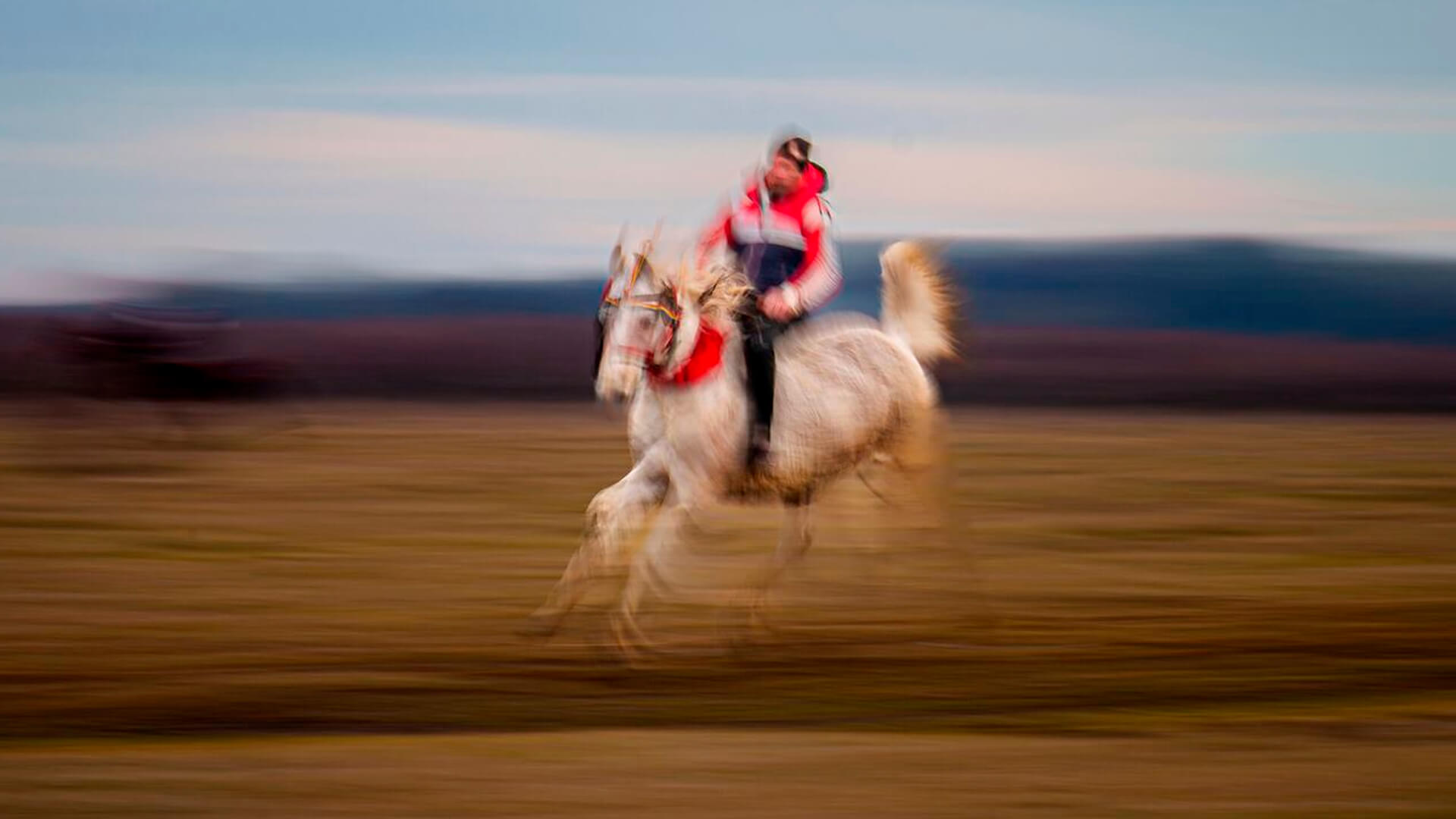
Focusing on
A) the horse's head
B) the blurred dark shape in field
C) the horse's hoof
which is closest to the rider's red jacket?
the horse's head

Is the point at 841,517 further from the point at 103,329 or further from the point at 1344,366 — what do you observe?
the point at 1344,366

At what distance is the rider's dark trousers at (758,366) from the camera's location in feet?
29.6

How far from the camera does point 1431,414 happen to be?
3166 cm

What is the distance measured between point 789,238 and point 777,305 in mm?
354

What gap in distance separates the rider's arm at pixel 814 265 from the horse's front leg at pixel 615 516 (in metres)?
1.10

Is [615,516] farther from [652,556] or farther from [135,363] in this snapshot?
[135,363]

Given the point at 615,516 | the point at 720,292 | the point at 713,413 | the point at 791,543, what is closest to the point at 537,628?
the point at 615,516

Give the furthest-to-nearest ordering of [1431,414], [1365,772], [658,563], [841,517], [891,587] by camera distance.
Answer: [1431,414] → [841,517] → [891,587] → [658,563] → [1365,772]

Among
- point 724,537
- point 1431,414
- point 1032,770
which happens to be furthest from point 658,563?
point 1431,414

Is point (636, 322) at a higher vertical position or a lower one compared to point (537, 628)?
higher

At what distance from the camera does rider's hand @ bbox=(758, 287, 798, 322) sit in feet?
29.8

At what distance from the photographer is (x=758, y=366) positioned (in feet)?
29.6

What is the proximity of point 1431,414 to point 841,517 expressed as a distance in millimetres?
19636

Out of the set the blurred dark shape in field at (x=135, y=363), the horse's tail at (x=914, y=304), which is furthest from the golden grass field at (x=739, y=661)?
the blurred dark shape in field at (x=135, y=363)
